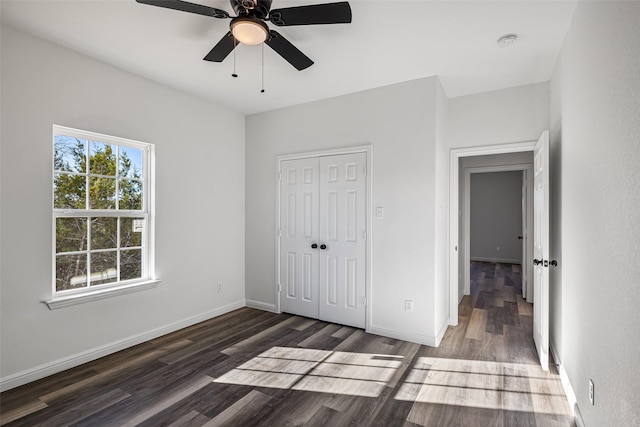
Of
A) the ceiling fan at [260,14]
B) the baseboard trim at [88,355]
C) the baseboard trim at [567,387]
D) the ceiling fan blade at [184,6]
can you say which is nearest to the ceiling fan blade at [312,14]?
the ceiling fan at [260,14]

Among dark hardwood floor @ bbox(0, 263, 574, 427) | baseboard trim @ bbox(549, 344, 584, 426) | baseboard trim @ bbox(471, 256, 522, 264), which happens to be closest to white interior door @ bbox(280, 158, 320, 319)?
dark hardwood floor @ bbox(0, 263, 574, 427)

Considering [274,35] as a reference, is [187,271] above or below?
below

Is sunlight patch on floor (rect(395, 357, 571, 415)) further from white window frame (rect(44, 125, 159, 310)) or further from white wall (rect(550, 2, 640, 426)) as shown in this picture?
white window frame (rect(44, 125, 159, 310))

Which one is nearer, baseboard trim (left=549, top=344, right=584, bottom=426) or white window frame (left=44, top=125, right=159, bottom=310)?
baseboard trim (left=549, top=344, right=584, bottom=426)

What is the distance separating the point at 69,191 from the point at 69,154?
0.34m

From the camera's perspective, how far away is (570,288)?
2.36 metres

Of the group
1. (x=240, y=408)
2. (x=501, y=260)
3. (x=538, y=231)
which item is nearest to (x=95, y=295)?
(x=240, y=408)

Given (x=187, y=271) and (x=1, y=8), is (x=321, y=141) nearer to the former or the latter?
(x=187, y=271)

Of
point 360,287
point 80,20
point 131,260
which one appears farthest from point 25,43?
point 360,287

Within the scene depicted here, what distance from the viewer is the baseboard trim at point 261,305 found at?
4469 millimetres

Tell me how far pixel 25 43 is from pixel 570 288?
180 inches

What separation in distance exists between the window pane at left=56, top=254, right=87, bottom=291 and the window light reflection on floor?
5.21ft

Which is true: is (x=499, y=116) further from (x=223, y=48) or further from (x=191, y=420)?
(x=191, y=420)

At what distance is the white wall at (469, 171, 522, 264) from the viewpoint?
8.56 m
